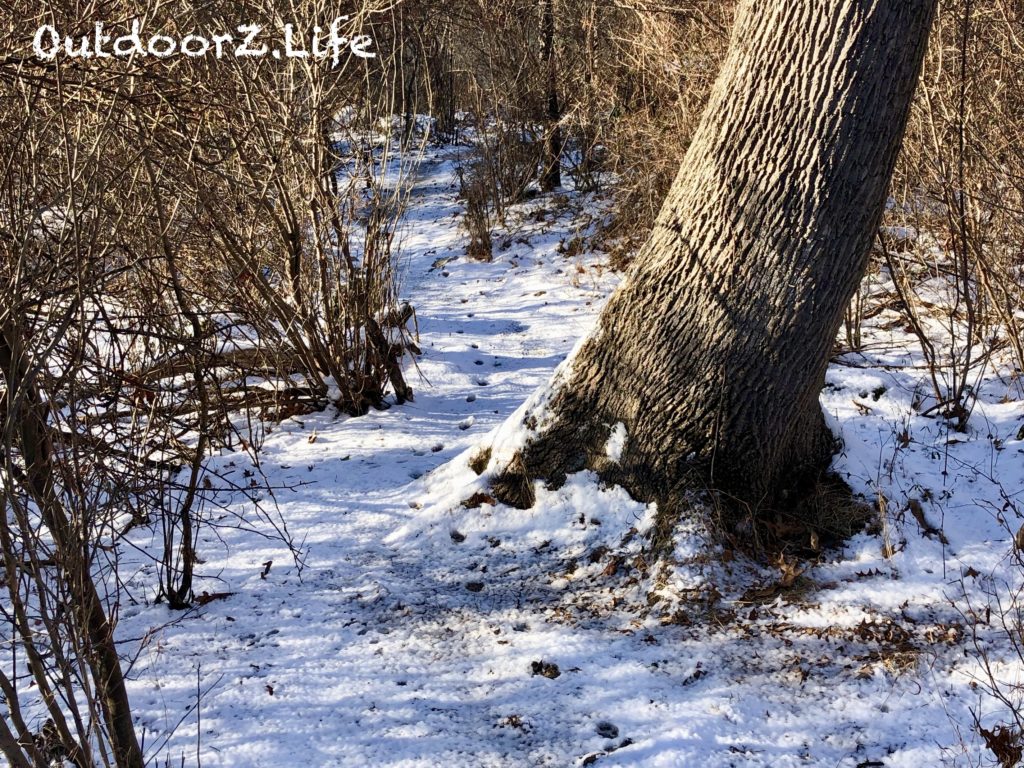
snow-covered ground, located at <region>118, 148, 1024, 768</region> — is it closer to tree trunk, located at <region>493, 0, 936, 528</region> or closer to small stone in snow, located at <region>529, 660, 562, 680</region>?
small stone in snow, located at <region>529, 660, 562, 680</region>

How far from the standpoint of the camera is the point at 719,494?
3.17m

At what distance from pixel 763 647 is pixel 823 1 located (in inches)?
90.8

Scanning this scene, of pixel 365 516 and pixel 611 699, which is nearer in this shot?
pixel 611 699

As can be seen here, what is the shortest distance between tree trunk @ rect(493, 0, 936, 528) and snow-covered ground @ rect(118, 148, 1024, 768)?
1.09 ft

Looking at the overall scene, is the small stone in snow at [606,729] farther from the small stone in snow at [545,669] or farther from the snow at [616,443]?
the snow at [616,443]

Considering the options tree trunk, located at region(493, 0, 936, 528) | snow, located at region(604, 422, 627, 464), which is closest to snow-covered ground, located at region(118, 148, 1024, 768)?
snow, located at region(604, 422, 627, 464)

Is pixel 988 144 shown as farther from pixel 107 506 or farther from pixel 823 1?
pixel 107 506

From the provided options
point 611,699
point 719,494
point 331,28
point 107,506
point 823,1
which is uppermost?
point 331,28

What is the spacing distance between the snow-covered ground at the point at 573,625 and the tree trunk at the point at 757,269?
331mm

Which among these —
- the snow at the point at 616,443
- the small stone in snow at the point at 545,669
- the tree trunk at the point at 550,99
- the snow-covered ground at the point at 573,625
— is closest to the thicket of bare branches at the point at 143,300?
the snow-covered ground at the point at 573,625

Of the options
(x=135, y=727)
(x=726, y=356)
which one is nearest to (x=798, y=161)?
(x=726, y=356)

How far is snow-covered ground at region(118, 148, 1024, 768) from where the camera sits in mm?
2354

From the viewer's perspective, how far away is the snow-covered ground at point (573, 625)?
2.35m

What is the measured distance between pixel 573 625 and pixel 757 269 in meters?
1.54
